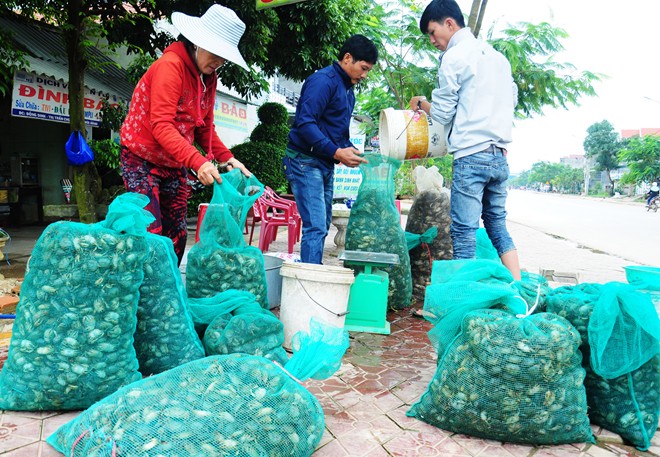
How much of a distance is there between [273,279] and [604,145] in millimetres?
59504

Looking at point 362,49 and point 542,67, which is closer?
point 362,49

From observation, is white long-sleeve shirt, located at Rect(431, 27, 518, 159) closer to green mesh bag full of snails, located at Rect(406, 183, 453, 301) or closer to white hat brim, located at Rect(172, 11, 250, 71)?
green mesh bag full of snails, located at Rect(406, 183, 453, 301)

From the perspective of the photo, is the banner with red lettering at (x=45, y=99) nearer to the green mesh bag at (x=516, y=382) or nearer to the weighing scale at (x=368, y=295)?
the weighing scale at (x=368, y=295)

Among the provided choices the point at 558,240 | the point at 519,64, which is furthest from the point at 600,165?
the point at 519,64

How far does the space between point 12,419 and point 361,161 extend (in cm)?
229

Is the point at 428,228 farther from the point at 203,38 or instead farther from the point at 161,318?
the point at 161,318

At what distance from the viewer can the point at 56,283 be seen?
5.58 feet

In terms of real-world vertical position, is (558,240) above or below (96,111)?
below

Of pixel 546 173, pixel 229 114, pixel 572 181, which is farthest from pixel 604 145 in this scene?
pixel 229 114

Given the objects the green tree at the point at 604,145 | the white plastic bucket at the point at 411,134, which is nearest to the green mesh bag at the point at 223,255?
the white plastic bucket at the point at 411,134

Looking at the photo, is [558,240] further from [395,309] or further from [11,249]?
[11,249]

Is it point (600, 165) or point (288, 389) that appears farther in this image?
point (600, 165)

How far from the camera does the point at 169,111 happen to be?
245cm

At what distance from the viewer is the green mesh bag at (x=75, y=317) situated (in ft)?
5.60
